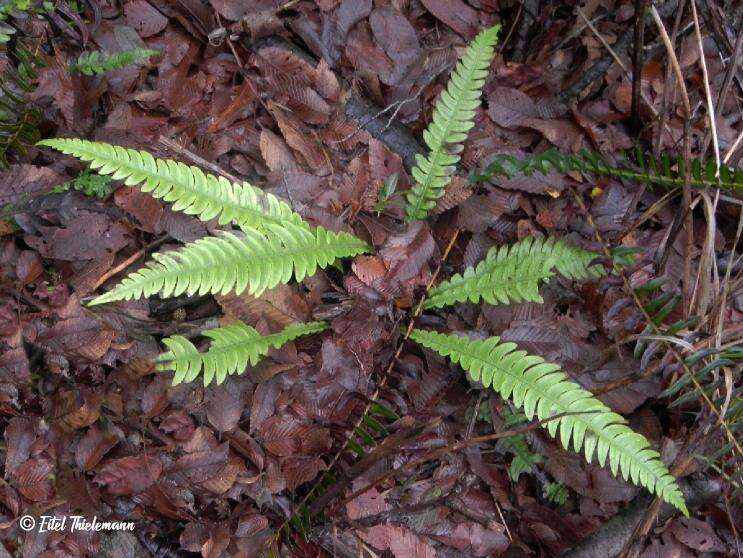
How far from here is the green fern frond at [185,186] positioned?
1805 millimetres

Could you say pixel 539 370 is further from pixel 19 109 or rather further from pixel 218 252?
pixel 19 109

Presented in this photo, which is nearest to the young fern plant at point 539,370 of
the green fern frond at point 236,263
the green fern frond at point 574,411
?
the green fern frond at point 574,411

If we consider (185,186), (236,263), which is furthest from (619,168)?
(185,186)

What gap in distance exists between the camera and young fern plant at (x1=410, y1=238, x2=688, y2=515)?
181 centimetres

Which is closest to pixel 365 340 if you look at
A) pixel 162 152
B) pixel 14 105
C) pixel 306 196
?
pixel 306 196

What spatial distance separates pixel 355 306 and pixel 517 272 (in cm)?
62

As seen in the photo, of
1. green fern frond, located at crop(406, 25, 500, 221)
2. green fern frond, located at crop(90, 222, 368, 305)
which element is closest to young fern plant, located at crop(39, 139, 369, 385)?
green fern frond, located at crop(90, 222, 368, 305)

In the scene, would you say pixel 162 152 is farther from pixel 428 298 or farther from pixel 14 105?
pixel 428 298

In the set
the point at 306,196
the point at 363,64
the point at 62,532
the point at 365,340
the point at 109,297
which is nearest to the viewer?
the point at 109,297

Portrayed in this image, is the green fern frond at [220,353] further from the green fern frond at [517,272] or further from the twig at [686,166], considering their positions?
the twig at [686,166]

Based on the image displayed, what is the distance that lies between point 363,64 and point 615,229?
1.32 meters

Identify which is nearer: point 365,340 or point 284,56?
point 365,340

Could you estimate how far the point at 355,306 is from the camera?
222cm

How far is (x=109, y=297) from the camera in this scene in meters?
1.67
